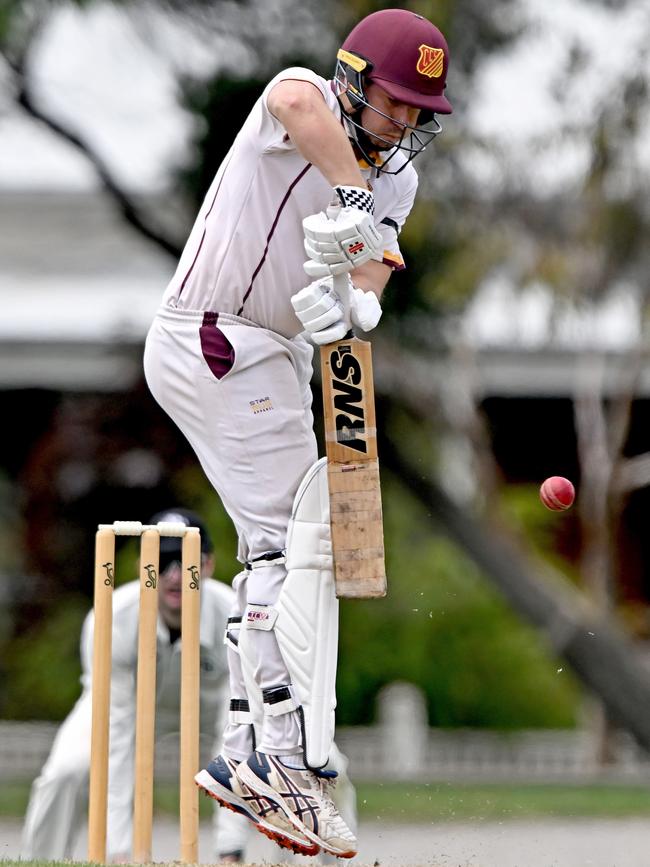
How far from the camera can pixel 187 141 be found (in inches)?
424

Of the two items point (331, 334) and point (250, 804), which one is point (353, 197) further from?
point (250, 804)

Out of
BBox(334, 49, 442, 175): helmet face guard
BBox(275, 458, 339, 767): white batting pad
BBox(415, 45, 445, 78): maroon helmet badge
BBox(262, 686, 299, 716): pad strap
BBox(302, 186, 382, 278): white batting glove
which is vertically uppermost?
BBox(415, 45, 445, 78): maroon helmet badge

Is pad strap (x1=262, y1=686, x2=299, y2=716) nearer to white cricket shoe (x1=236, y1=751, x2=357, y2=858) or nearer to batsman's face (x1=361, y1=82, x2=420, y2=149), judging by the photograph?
white cricket shoe (x1=236, y1=751, x2=357, y2=858)

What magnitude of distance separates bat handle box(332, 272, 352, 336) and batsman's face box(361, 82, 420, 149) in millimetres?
336

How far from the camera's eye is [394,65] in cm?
363

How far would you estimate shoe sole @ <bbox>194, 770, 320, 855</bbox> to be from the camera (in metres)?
3.65

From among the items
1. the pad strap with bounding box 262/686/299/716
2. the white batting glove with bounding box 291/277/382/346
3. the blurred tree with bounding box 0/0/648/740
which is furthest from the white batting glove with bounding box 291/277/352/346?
the blurred tree with bounding box 0/0/648/740

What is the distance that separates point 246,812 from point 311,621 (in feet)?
1.48

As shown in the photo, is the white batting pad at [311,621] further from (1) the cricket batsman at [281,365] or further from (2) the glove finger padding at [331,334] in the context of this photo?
(2) the glove finger padding at [331,334]

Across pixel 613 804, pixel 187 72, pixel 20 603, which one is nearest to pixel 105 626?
pixel 613 804

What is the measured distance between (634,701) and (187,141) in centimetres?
489

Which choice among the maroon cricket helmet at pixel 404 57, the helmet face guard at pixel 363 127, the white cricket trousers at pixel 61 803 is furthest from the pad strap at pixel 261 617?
the white cricket trousers at pixel 61 803

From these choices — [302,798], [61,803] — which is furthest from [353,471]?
[61,803]

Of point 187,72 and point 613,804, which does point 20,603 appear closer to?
point 187,72
